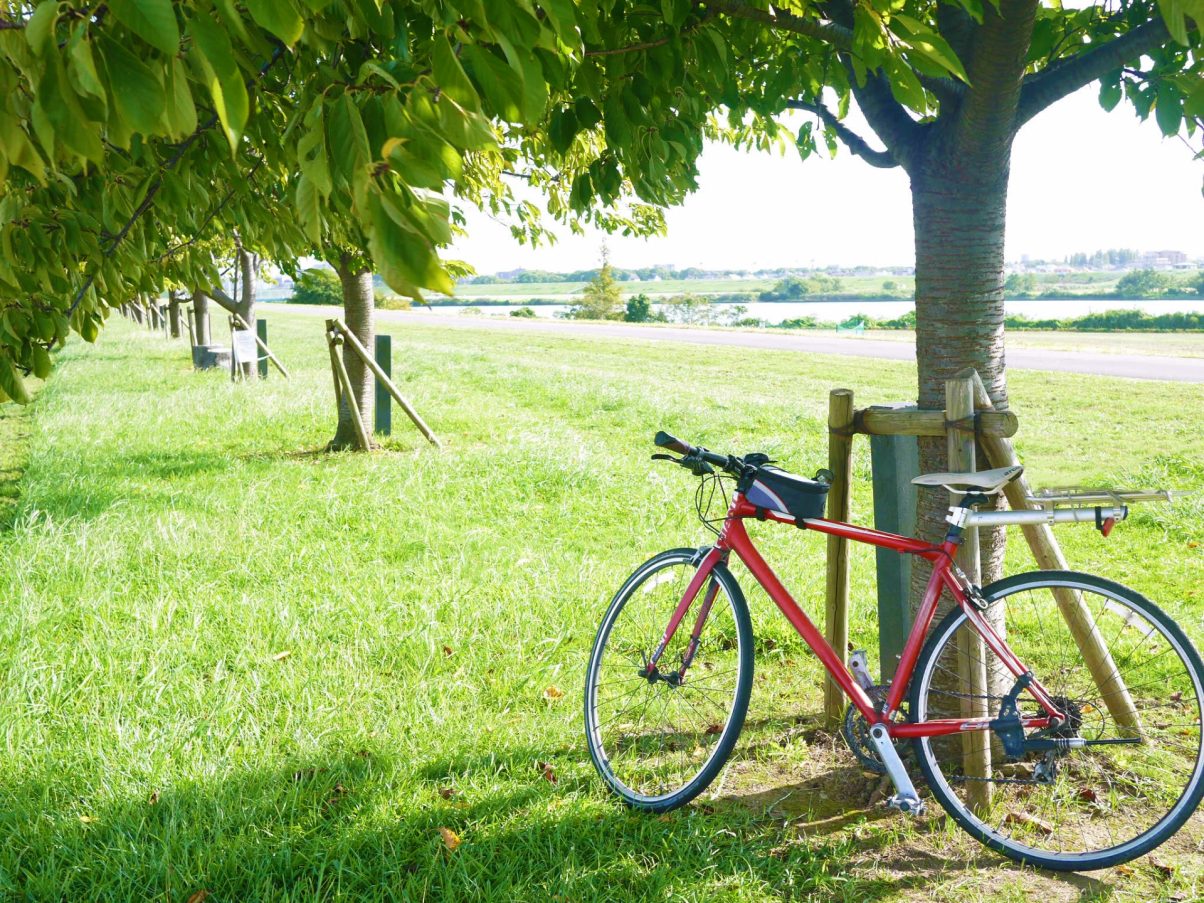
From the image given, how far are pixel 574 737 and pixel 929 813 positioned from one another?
4.54ft

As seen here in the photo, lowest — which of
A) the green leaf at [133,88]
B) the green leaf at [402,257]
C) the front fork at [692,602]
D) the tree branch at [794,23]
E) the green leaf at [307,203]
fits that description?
the front fork at [692,602]

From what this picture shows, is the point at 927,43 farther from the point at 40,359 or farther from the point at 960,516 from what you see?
the point at 40,359

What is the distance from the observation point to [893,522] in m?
3.76

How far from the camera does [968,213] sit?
11.2 feet

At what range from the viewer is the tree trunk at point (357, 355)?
996 cm

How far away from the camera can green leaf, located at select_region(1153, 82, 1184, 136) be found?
10.8ft

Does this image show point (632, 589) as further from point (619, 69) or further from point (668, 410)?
point (668, 410)

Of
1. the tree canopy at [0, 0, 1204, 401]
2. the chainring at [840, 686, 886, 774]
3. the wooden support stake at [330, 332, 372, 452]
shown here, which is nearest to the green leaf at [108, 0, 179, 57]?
the tree canopy at [0, 0, 1204, 401]

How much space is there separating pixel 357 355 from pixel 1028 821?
27.2 ft

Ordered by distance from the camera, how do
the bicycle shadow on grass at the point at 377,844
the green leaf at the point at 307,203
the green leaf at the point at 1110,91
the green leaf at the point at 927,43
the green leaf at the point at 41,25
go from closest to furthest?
the green leaf at the point at 41,25, the green leaf at the point at 307,203, the green leaf at the point at 927,43, the bicycle shadow on grass at the point at 377,844, the green leaf at the point at 1110,91

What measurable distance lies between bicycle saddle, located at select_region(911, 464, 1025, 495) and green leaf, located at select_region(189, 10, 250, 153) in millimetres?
2332

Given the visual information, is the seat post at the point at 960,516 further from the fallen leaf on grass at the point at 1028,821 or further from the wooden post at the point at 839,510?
the fallen leaf on grass at the point at 1028,821

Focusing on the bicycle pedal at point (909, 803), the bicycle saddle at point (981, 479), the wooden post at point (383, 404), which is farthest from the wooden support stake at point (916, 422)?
the wooden post at point (383, 404)

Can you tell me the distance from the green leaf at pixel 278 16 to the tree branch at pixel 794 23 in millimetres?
2104
